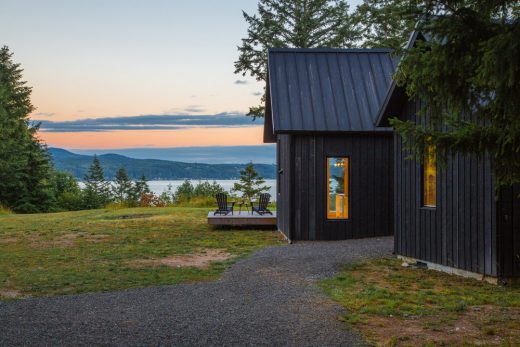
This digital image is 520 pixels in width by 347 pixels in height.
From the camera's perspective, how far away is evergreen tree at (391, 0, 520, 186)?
5.03 m

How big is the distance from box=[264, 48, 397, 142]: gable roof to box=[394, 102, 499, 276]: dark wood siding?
351cm

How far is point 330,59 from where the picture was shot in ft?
58.9

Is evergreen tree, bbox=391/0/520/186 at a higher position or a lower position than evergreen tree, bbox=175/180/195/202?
higher

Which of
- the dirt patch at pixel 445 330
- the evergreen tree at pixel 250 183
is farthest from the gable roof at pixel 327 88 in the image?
the evergreen tree at pixel 250 183

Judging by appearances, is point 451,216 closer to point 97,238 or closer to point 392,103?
point 392,103

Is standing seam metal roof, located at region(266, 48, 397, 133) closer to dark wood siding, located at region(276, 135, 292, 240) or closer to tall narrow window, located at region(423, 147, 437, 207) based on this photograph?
dark wood siding, located at region(276, 135, 292, 240)

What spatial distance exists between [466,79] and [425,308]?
11.7 ft

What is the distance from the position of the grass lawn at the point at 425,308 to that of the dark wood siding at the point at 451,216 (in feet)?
1.46

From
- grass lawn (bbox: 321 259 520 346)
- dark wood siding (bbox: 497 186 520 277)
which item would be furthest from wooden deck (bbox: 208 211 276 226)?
dark wood siding (bbox: 497 186 520 277)

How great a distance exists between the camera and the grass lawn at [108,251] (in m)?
10.2

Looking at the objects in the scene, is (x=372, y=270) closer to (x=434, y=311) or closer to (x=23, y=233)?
(x=434, y=311)

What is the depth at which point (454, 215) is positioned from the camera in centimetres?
1070

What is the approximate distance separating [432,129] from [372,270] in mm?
5445

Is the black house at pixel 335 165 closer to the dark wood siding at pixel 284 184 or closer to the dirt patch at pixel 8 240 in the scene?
the dark wood siding at pixel 284 184
